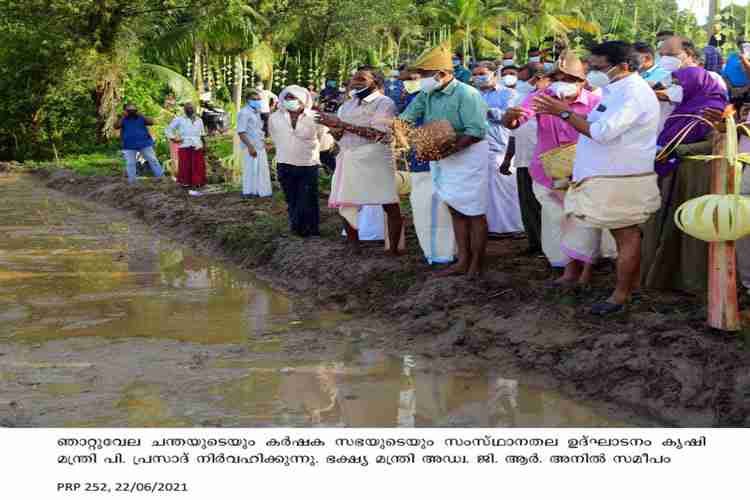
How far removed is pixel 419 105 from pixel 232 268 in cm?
311

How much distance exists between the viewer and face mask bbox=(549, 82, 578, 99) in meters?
6.18

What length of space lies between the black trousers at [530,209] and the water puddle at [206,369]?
1.76 m

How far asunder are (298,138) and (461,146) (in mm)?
2756

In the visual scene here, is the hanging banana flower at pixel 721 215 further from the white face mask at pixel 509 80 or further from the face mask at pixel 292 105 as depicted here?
the face mask at pixel 292 105

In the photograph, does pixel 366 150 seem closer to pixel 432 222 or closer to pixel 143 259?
pixel 432 222

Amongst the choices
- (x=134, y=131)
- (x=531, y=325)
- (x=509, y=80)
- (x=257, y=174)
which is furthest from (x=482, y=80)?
(x=134, y=131)

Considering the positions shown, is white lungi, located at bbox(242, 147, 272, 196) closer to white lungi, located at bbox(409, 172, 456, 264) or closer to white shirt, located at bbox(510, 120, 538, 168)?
white lungi, located at bbox(409, 172, 456, 264)

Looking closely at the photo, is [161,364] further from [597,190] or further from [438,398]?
[597,190]

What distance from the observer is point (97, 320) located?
7.18 m

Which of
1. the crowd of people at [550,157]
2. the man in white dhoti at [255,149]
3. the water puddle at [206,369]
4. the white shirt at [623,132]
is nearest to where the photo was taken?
the water puddle at [206,369]

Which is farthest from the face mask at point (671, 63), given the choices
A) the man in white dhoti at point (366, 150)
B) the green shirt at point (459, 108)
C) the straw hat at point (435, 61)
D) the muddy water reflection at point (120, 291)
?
the muddy water reflection at point (120, 291)

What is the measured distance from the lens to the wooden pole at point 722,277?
5.27 meters

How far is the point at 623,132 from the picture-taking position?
547 cm
